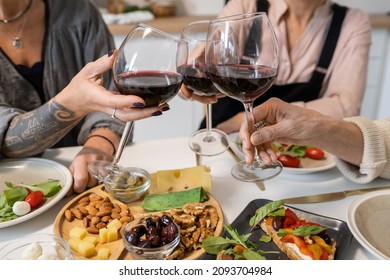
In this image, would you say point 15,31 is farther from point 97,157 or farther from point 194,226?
point 194,226

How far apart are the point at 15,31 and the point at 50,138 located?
0.36 m

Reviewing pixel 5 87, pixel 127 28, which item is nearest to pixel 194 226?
pixel 5 87

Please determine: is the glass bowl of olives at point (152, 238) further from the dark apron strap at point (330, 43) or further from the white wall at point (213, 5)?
the white wall at point (213, 5)

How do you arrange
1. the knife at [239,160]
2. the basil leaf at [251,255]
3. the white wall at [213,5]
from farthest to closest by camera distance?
the white wall at [213,5] < the knife at [239,160] < the basil leaf at [251,255]

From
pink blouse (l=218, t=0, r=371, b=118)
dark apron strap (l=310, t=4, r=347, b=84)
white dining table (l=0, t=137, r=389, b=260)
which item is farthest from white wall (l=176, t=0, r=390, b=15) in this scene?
white dining table (l=0, t=137, r=389, b=260)

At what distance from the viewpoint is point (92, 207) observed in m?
0.72

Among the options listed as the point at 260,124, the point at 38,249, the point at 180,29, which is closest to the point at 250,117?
the point at 260,124

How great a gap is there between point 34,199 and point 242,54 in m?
0.44

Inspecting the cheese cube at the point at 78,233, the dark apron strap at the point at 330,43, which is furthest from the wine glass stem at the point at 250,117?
the dark apron strap at the point at 330,43

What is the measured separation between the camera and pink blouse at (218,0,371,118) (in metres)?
1.29

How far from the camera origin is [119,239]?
66cm

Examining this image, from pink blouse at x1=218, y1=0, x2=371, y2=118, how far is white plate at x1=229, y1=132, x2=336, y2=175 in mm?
419

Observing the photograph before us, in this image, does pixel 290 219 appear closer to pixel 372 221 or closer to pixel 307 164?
pixel 372 221

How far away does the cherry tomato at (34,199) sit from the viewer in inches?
28.5
